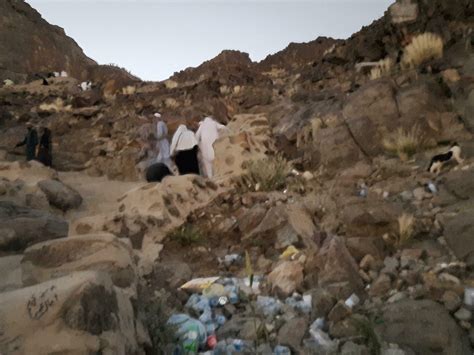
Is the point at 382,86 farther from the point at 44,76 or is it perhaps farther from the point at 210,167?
the point at 44,76

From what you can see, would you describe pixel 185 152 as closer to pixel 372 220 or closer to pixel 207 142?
pixel 207 142

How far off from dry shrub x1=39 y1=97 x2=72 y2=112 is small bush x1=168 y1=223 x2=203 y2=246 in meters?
11.0

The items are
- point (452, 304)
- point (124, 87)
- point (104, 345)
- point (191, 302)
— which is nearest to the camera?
point (104, 345)

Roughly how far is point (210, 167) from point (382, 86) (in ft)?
11.6

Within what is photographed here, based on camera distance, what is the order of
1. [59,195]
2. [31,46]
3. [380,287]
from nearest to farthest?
[380,287], [59,195], [31,46]

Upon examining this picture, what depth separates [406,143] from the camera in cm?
590

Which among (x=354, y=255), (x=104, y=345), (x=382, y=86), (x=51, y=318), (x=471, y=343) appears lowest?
(x=471, y=343)

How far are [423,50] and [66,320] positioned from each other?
7.74m

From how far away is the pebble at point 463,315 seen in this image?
2811 mm

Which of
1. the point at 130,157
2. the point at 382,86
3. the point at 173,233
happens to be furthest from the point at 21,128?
the point at 382,86

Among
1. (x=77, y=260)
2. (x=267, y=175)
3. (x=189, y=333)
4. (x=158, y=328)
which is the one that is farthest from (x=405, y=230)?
(x=77, y=260)

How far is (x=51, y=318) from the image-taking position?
77.4 inches

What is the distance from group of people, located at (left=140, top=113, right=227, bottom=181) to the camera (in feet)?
26.7

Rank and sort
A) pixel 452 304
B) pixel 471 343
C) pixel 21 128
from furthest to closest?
pixel 21 128
pixel 452 304
pixel 471 343
